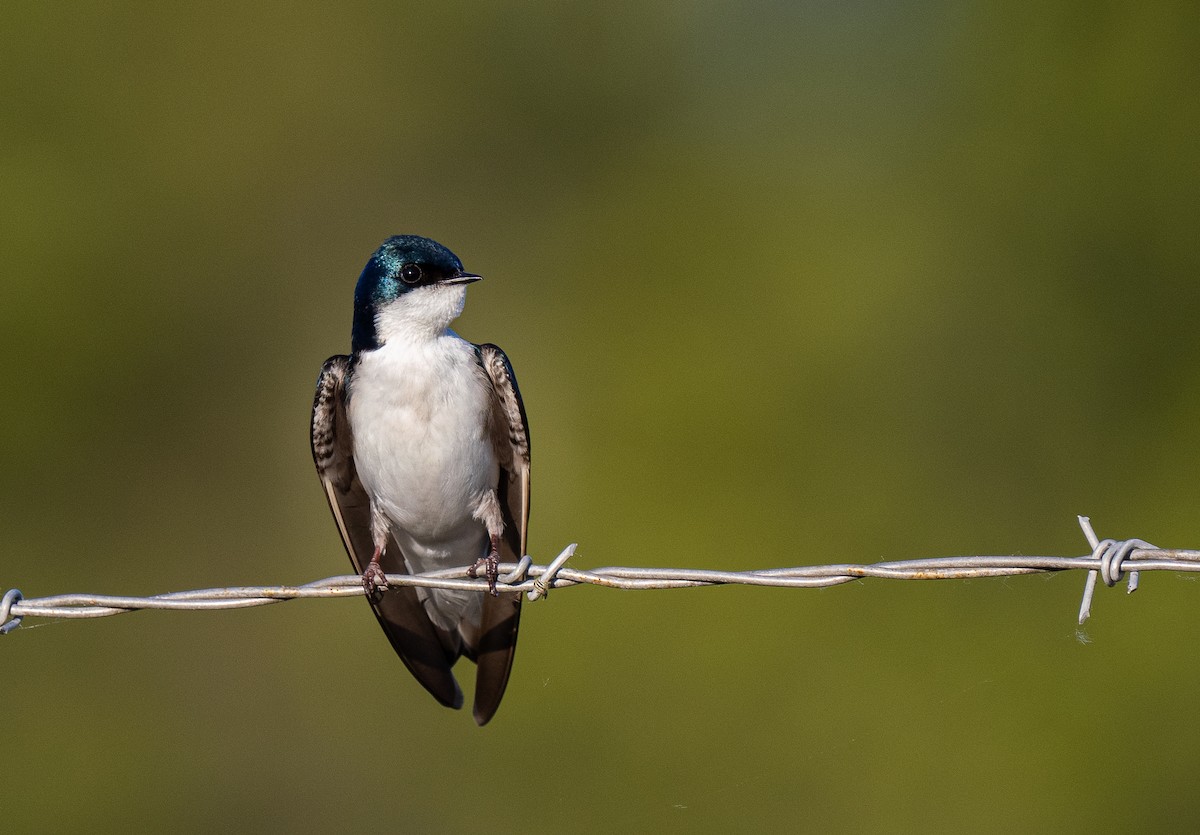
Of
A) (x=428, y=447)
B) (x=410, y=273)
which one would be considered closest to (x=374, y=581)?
(x=428, y=447)

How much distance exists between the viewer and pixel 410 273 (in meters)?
4.99

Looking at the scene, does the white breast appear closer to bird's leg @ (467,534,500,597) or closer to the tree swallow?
the tree swallow

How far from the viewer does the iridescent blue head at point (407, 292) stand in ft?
16.2

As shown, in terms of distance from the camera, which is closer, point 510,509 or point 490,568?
point 490,568

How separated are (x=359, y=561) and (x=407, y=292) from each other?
3.46 feet

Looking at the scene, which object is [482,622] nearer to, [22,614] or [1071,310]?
[22,614]

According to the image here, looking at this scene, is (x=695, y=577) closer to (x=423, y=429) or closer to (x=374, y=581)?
(x=374, y=581)

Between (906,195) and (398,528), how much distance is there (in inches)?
363

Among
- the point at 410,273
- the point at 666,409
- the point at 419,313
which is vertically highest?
the point at 410,273

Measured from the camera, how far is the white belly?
4781 millimetres

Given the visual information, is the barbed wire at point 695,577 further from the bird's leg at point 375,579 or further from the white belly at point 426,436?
the white belly at point 426,436

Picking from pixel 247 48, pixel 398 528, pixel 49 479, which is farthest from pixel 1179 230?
pixel 247 48

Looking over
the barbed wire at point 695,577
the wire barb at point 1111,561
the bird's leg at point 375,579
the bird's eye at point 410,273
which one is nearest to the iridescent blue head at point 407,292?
the bird's eye at point 410,273

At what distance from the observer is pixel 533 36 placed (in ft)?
67.1
